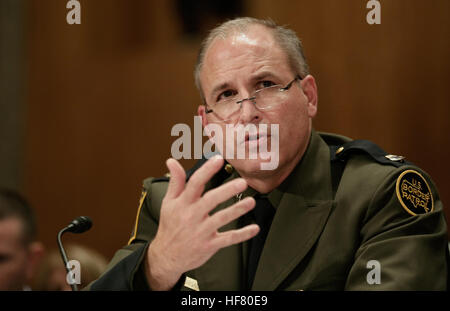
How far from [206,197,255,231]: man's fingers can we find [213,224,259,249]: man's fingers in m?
0.03

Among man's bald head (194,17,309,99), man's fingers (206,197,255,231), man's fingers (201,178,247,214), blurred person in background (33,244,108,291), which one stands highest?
man's bald head (194,17,309,99)

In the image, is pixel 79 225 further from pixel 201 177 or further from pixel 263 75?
pixel 263 75

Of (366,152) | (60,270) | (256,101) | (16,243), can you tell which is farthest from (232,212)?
(60,270)

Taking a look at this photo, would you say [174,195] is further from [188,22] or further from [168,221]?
[188,22]

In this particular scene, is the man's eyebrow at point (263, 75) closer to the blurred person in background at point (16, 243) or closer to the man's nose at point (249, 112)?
the man's nose at point (249, 112)

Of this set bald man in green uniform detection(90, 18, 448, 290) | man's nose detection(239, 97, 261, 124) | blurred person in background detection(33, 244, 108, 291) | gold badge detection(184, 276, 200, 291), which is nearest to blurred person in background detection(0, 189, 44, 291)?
blurred person in background detection(33, 244, 108, 291)

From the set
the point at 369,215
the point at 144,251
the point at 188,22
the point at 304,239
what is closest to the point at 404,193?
the point at 369,215

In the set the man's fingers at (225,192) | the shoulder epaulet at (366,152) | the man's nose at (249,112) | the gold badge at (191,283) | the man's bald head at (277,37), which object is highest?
the man's bald head at (277,37)

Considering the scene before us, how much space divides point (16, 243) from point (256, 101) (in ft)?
5.00

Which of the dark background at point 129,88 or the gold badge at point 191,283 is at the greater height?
the dark background at point 129,88

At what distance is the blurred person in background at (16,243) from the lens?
99.0 inches

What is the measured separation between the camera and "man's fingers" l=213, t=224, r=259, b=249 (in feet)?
4.35

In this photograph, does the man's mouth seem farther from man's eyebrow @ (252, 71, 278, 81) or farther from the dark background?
the dark background

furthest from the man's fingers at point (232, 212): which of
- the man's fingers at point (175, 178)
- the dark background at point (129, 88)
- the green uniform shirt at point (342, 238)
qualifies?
the dark background at point (129, 88)
